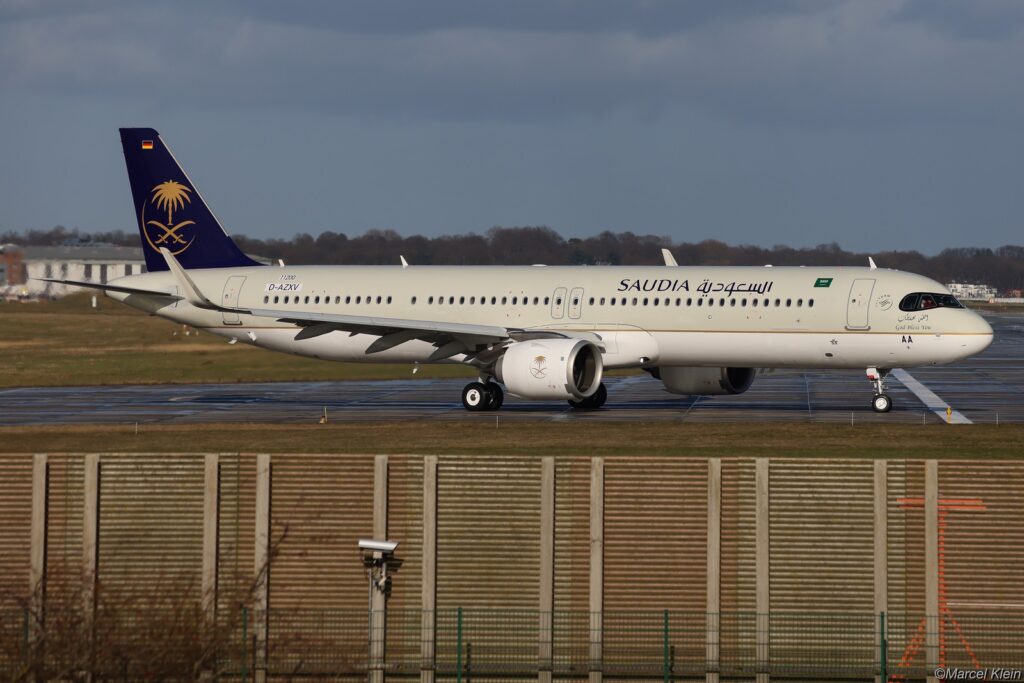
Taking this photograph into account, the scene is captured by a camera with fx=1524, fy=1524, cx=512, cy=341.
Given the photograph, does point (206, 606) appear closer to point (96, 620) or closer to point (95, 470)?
point (95, 470)

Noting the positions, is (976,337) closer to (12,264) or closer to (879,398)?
(879,398)

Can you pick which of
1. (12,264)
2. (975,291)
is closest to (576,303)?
(12,264)

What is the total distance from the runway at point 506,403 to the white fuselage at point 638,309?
1.72 m

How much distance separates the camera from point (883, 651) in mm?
21891

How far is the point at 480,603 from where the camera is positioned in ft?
79.3

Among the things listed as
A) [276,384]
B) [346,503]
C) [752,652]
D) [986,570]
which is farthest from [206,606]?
[276,384]

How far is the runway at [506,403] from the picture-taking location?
40.1 meters

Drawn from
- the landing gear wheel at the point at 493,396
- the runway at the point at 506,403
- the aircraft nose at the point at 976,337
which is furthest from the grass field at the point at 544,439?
the landing gear wheel at the point at 493,396

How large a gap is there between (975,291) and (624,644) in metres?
83.2

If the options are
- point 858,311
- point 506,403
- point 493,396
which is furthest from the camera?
point 506,403

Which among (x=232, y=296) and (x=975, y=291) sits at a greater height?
(x=975, y=291)

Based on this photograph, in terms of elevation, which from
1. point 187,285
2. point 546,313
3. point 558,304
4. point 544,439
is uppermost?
point 187,285

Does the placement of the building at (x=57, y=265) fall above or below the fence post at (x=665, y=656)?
above

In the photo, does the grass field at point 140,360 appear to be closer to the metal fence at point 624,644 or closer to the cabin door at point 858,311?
the cabin door at point 858,311
